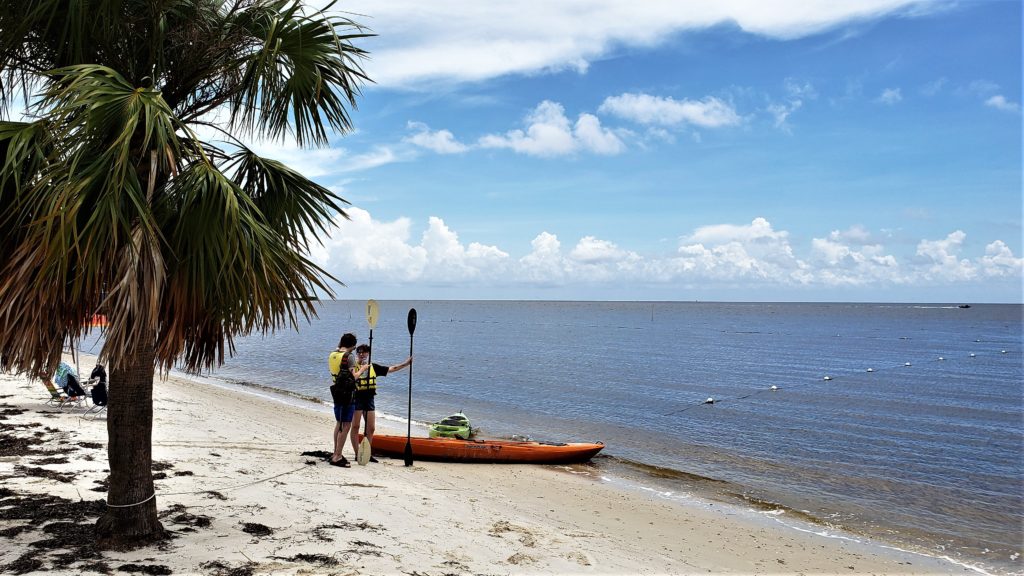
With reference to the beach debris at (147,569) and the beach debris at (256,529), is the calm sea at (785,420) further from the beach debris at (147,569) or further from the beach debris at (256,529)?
the beach debris at (147,569)

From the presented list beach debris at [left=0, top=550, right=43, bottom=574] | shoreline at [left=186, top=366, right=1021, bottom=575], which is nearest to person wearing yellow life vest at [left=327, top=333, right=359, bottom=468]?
shoreline at [left=186, top=366, right=1021, bottom=575]

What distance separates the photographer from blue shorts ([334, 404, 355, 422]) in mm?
10031

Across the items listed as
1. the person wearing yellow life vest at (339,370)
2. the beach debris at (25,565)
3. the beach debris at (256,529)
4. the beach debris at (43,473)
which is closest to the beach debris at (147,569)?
the beach debris at (25,565)

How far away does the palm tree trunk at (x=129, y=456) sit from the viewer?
18.2ft

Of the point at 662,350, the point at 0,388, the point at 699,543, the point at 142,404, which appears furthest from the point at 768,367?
the point at 142,404

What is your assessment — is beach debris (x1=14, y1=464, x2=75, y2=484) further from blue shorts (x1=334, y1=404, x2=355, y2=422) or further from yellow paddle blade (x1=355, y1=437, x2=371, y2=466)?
yellow paddle blade (x1=355, y1=437, x2=371, y2=466)

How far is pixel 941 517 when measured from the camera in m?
13.0

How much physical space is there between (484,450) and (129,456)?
9.09m

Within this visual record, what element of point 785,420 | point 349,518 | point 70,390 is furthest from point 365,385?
point 785,420

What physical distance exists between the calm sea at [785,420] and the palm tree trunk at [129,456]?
34.8 feet

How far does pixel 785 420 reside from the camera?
2467cm

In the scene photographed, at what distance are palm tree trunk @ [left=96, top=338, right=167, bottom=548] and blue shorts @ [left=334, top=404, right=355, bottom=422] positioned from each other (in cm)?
428

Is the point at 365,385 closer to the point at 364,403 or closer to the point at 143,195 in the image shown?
the point at 364,403

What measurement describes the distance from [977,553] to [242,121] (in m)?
12.5
